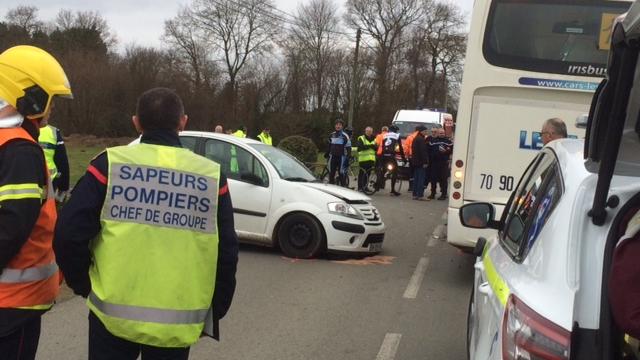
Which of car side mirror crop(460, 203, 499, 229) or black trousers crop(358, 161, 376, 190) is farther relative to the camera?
black trousers crop(358, 161, 376, 190)

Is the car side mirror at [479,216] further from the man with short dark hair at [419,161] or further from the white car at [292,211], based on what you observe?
the man with short dark hair at [419,161]

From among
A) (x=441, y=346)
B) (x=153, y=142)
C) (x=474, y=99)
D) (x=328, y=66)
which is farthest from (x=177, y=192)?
(x=328, y=66)

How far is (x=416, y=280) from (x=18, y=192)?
580 centimetres

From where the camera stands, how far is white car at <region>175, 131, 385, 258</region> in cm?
842

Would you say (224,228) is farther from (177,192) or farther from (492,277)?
(492,277)

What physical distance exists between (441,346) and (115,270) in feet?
11.4

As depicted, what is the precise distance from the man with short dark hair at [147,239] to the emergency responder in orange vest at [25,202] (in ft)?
0.56

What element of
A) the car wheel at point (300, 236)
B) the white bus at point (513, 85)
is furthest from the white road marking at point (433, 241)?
the white bus at point (513, 85)

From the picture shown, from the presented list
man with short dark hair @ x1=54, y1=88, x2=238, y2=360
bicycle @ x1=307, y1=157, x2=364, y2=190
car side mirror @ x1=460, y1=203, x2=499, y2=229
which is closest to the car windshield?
car side mirror @ x1=460, y1=203, x2=499, y2=229

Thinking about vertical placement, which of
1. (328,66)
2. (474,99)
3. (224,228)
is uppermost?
(328,66)

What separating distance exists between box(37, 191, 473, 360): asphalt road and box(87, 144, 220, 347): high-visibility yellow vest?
2.51 metres

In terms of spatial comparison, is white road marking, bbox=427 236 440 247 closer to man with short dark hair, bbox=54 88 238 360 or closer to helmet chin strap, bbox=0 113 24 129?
man with short dark hair, bbox=54 88 238 360

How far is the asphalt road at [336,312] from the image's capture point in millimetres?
5141

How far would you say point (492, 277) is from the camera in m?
3.09
